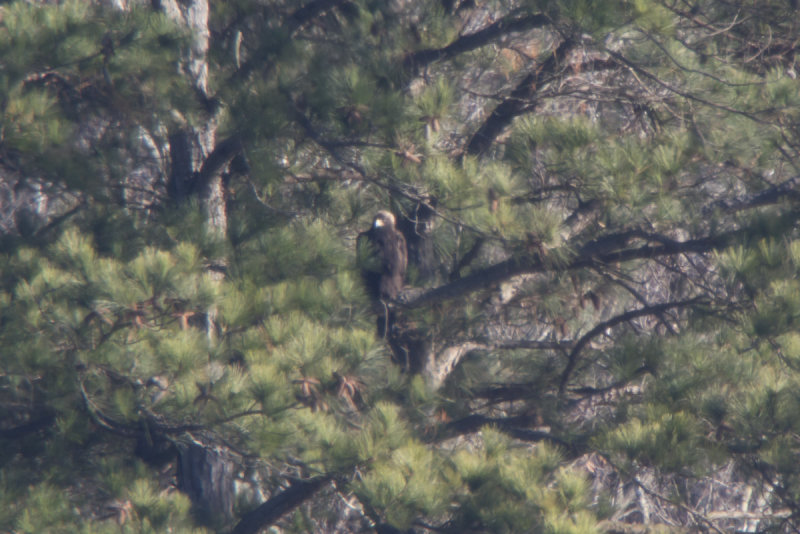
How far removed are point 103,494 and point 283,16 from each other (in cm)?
253

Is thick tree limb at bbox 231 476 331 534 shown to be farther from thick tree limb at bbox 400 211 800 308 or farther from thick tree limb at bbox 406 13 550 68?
thick tree limb at bbox 406 13 550 68

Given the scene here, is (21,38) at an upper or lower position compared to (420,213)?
upper

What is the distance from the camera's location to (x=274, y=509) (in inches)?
160

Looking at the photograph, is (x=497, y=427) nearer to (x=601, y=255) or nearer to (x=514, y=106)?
(x=601, y=255)

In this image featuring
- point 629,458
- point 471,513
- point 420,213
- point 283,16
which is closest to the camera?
point 629,458

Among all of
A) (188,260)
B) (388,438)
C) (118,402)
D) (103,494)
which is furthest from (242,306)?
(103,494)

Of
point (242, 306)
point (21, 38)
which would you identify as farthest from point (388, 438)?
point (21, 38)

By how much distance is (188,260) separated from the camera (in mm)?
2920

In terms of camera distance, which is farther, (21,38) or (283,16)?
(283,16)

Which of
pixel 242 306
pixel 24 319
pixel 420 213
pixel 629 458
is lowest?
pixel 629 458

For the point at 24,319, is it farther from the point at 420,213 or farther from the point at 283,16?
the point at 420,213

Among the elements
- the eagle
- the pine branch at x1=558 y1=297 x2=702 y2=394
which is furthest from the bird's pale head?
the pine branch at x1=558 y1=297 x2=702 y2=394

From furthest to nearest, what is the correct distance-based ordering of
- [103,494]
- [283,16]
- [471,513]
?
[283,16]
[103,494]
[471,513]

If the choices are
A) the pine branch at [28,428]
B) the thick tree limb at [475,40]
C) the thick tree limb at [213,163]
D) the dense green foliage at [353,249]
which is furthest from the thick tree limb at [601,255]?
the pine branch at [28,428]
